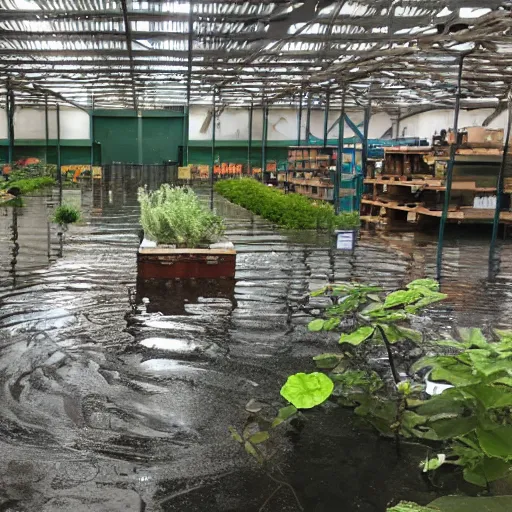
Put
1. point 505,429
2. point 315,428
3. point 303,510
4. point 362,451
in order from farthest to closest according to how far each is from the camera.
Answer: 1. point 315,428
2. point 362,451
3. point 303,510
4. point 505,429

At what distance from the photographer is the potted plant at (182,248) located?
8.56 meters

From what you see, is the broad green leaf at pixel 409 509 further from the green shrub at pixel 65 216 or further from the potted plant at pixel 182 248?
the green shrub at pixel 65 216

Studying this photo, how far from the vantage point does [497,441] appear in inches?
109

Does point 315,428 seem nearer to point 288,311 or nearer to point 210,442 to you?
point 210,442

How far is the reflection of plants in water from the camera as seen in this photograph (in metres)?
2.92

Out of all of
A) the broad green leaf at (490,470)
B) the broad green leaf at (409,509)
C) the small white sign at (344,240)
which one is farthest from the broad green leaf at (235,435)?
the small white sign at (344,240)

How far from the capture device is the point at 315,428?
412 cm

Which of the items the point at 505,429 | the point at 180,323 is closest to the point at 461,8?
→ the point at 180,323

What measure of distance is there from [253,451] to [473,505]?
1780 millimetres

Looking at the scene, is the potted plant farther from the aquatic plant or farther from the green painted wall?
the green painted wall

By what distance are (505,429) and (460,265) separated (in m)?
8.03

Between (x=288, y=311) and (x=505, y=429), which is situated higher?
(x=505, y=429)

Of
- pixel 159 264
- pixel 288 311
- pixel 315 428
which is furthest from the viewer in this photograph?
pixel 159 264

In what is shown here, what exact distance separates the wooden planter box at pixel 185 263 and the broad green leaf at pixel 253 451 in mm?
4880
